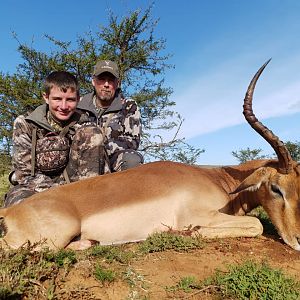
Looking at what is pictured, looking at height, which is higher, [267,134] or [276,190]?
[267,134]

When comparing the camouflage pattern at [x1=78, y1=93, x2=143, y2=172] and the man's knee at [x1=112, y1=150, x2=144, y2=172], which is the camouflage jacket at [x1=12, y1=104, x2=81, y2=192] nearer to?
the man's knee at [x1=112, y1=150, x2=144, y2=172]

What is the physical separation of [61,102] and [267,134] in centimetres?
261

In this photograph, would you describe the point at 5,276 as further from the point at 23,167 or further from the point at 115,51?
the point at 115,51

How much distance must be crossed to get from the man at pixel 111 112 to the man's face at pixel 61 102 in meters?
1.32

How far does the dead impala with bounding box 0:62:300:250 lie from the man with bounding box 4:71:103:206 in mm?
854

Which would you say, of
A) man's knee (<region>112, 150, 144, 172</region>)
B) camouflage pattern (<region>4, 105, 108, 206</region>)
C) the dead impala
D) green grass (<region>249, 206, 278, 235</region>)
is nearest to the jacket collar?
man's knee (<region>112, 150, 144, 172</region>)

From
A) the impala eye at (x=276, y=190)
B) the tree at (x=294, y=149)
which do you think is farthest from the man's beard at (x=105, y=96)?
the tree at (x=294, y=149)

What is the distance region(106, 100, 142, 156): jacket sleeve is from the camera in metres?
6.57

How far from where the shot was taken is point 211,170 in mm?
5230

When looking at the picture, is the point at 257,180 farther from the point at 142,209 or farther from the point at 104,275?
the point at 104,275

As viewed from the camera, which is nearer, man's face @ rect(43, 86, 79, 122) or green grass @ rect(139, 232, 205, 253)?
green grass @ rect(139, 232, 205, 253)

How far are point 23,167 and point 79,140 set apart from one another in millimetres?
848

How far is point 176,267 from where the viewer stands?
3.23m

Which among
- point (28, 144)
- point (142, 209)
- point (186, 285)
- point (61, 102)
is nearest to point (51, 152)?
point (28, 144)
